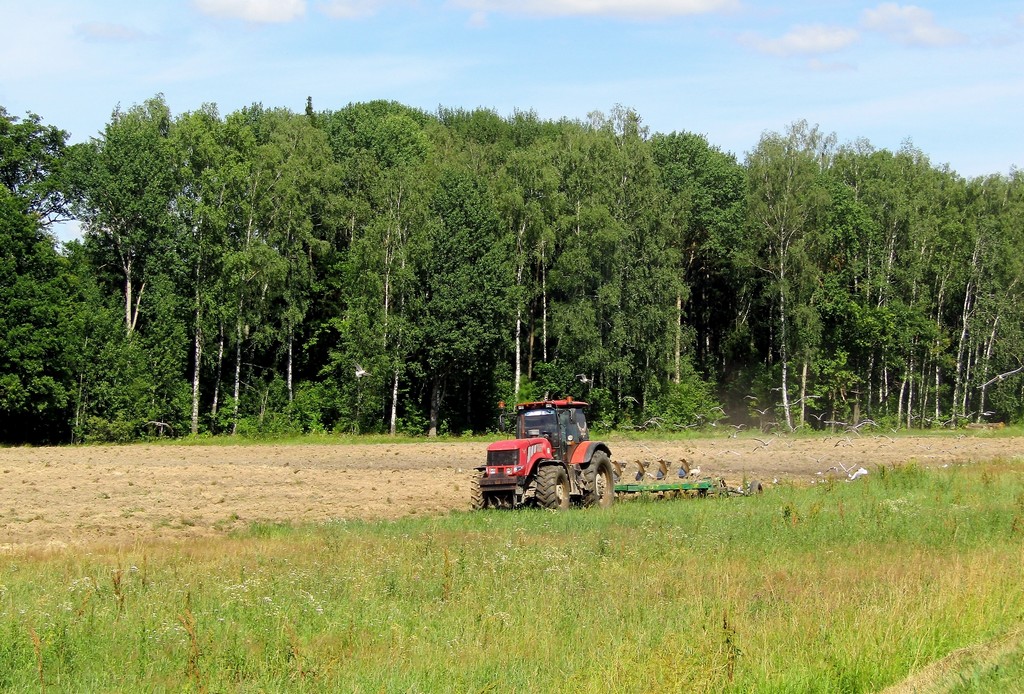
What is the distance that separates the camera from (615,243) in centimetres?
5578

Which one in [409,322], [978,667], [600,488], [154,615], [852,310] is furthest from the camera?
[852,310]

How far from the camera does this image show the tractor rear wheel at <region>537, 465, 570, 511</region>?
2291 cm

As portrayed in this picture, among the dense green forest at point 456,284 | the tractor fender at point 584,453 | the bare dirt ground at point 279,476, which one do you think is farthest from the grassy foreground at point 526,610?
the dense green forest at point 456,284

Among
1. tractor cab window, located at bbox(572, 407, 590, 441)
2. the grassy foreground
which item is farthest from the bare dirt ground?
the grassy foreground

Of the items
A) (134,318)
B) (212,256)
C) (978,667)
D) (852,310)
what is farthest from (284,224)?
(978,667)

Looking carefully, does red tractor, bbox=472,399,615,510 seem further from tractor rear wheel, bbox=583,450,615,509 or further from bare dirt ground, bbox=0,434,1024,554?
bare dirt ground, bbox=0,434,1024,554

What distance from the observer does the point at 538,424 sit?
24547 mm

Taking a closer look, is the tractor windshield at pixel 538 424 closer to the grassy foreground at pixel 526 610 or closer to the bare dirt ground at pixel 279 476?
the bare dirt ground at pixel 279 476

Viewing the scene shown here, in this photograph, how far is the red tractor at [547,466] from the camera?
23109 mm

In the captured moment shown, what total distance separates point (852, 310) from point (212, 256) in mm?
37984

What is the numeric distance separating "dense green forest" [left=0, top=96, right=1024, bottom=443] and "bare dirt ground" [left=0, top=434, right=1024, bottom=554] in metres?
6.71

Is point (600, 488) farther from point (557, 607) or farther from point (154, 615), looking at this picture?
point (154, 615)

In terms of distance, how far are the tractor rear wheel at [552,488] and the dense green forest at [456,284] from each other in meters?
29.2

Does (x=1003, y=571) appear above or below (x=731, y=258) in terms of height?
below
